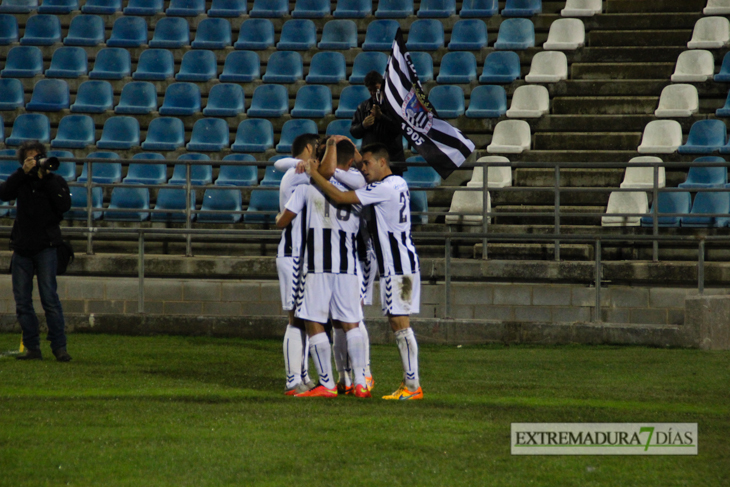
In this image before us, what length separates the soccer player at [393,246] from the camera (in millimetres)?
6539

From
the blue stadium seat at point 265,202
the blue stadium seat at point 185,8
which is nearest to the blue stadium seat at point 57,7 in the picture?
the blue stadium seat at point 185,8

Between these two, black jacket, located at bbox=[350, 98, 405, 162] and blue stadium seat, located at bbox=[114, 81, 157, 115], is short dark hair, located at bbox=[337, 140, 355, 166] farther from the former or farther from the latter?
blue stadium seat, located at bbox=[114, 81, 157, 115]

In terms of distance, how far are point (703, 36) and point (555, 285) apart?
6.05 m

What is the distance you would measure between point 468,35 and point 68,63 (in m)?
6.76

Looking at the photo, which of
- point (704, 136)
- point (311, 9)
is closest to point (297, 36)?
point (311, 9)

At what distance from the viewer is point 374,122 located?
9.16 metres

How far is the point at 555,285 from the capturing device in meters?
10.9

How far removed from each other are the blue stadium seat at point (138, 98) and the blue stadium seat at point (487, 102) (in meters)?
5.04

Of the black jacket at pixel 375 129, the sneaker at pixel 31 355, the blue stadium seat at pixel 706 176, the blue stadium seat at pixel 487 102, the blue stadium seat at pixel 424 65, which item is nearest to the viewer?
the sneaker at pixel 31 355

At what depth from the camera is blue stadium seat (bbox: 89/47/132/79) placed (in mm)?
15523

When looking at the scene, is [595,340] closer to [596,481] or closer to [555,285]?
[555,285]

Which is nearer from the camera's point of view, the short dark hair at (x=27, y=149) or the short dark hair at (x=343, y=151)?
the short dark hair at (x=343, y=151)

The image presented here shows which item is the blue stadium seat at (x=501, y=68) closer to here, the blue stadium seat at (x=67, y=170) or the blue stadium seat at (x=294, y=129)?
the blue stadium seat at (x=294, y=129)

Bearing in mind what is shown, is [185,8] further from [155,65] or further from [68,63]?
[68,63]
